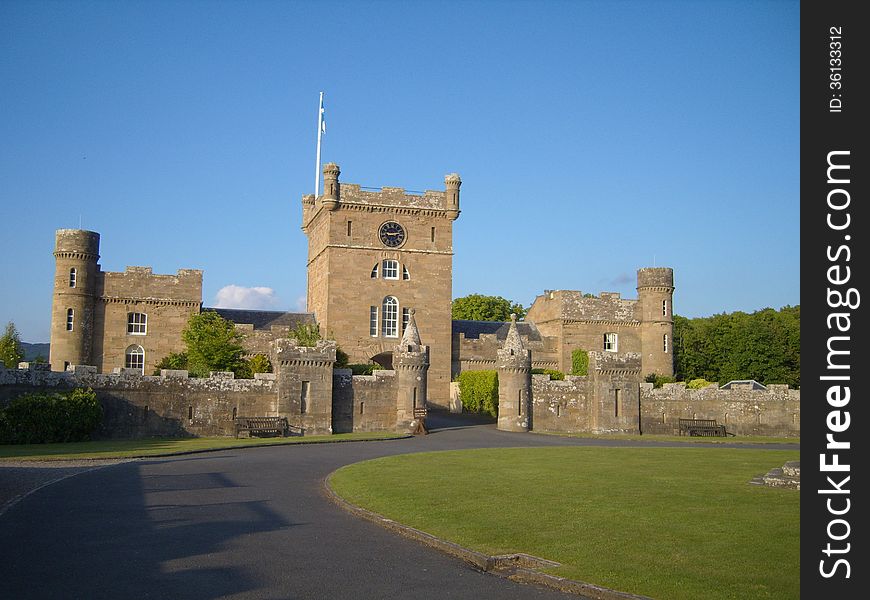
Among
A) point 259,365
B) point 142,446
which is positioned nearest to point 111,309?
point 259,365

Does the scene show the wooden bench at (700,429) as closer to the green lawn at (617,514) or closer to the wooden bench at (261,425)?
the green lawn at (617,514)

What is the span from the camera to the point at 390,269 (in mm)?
57750

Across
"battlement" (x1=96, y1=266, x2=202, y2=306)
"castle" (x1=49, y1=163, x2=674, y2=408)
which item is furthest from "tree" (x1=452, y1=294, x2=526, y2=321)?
"battlement" (x1=96, y1=266, x2=202, y2=306)

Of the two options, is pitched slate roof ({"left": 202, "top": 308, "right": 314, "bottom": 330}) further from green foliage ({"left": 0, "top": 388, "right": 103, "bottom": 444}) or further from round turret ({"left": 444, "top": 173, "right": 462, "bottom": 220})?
green foliage ({"left": 0, "top": 388, "right": 103, "bottom": 444})

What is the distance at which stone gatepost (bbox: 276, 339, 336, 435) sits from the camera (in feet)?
124

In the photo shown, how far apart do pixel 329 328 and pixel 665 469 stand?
3615 cm

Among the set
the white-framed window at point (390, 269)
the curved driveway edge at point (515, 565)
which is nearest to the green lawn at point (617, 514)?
the curved driveway edge at point (515, 565)

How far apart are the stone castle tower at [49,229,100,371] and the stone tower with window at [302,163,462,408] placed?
48.8 ft

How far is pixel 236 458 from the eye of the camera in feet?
85.6

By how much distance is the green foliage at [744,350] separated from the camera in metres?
69.1

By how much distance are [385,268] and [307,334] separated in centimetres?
942

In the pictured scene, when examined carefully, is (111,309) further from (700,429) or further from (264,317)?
(700,429)

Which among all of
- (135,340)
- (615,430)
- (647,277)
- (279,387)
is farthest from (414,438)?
(647,277)
